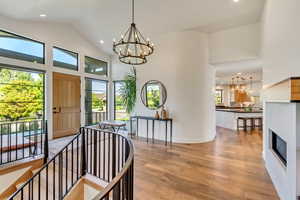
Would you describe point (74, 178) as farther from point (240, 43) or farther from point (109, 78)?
point (240, 43)

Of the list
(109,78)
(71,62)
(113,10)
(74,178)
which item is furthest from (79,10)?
(74,178)

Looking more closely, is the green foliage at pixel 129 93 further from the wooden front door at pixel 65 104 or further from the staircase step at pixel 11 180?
the staircase step at pixel 11 180

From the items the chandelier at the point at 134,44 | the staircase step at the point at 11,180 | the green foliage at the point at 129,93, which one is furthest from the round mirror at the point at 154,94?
the staircase step at the point at 11,180

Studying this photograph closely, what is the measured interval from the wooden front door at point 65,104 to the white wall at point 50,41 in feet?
0.64

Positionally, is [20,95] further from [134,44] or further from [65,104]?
[134,44]

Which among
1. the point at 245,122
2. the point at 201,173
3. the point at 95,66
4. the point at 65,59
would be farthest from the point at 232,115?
the point at 65,59

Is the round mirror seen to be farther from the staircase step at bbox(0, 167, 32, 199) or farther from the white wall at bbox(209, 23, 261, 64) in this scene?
the staircase step at bbox(0, 167, 32, 199)

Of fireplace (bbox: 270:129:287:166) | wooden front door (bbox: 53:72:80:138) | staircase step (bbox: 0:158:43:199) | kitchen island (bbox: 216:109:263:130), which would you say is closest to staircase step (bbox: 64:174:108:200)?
staircase step (bbox: 0:158:43:199)

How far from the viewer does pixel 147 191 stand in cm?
276

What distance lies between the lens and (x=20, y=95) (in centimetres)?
503

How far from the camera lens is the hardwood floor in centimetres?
267

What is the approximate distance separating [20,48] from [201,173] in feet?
19.1

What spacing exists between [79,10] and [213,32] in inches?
173

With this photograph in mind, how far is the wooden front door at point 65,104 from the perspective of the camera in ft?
19.3
